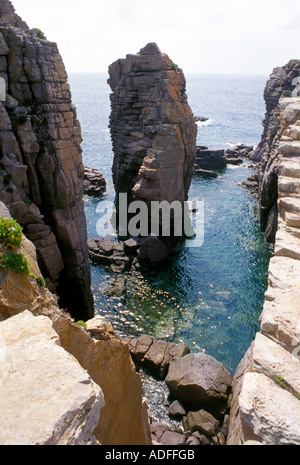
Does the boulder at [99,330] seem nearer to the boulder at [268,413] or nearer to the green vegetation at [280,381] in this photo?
the boulder at [268,413]

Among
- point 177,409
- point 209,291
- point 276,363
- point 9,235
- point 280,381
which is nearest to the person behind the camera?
point 280,381

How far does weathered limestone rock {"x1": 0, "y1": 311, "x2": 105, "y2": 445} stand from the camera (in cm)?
537

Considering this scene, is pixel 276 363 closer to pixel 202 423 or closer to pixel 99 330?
pixel 99 330

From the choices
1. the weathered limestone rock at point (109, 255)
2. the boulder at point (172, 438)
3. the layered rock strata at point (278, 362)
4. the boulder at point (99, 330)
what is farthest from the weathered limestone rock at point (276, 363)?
the weathered limestone rock at point (109, 255)

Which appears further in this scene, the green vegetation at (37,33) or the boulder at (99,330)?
the green vegetation at (37,33)

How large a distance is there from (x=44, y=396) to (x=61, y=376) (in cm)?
47

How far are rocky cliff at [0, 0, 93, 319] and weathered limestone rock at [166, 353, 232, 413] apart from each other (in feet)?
34.5

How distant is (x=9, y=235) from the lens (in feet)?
36.6

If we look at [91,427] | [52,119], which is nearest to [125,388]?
[91,427]

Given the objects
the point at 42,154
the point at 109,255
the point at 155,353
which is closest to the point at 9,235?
the point at 42,154

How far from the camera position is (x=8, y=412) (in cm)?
569

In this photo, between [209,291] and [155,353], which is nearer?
[155,353]

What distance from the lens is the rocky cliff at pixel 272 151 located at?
41.2m

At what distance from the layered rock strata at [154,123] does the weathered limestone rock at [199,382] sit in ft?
70.7
